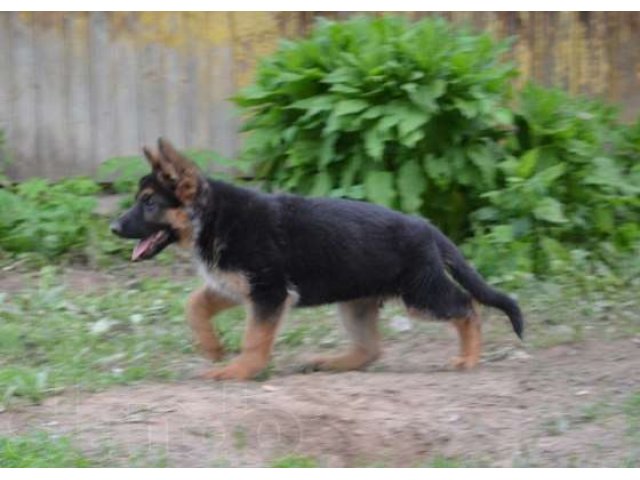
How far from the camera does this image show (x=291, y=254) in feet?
25.7

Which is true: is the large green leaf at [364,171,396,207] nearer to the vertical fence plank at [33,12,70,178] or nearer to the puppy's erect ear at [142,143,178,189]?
the puppy's erect ear at [142,143,178,189]

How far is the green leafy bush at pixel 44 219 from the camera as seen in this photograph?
1027 centimetres

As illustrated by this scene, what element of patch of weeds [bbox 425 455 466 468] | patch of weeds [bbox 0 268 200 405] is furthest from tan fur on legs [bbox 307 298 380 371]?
patch of weeds [bbox 425 455 466 468]

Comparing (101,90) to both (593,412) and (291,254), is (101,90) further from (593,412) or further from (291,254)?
(593,412)

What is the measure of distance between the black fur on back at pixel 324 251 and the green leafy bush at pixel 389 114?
68.9 inches

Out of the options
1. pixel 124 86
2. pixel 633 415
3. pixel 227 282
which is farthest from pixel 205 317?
pixel 124 86

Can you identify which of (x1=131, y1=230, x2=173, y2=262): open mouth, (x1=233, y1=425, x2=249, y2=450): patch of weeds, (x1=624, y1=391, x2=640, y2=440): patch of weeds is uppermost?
(x1=131, y1=230, x2=173, y2=262): open mouth

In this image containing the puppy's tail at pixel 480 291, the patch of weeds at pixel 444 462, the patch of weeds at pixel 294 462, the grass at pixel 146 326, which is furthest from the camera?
the puppy's tail at pixel 480 291

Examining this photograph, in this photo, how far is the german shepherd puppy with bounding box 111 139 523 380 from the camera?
7758mm

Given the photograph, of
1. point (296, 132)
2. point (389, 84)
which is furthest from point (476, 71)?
point (296, 132)

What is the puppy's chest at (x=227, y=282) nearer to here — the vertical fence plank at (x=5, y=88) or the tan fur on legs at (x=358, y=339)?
the tan fur on legs at (x=358, y=339)

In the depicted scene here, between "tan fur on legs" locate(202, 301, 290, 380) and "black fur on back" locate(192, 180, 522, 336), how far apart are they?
0.57 ft

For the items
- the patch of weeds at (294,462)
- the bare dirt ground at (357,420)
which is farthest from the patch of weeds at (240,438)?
the patch of weeds at (294,462)

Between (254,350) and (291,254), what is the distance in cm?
65
